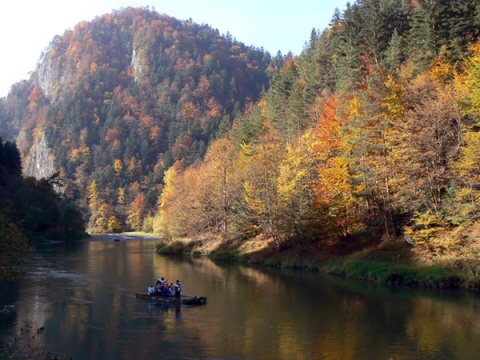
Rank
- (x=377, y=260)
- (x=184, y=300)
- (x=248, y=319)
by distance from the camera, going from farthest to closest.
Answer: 1. (x=377, y=260)
2. (x=184, y=300)
3. (x=248, y=319)

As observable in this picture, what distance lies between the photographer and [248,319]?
30.1 metres

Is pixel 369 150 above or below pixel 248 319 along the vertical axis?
above

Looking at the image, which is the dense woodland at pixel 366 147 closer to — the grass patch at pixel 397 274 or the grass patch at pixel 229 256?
the grass patch at pixel 397 274

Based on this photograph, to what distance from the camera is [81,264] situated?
59.6 meters

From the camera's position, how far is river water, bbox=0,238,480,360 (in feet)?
76.4

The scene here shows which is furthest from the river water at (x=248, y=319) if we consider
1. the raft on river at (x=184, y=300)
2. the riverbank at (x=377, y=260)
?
the riverbank at (x=377, y=260)

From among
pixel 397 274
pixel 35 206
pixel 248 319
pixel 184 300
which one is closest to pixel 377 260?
pixel 397 274

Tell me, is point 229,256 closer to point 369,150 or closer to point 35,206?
point 369,150

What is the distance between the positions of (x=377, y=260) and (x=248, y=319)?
20.1 meters

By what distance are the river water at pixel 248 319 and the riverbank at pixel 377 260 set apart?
2.04 meters

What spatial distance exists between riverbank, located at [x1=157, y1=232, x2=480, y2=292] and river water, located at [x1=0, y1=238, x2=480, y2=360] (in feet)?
6.69

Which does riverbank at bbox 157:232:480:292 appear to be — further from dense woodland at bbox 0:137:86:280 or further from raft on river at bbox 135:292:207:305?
dense woodland at bbox 0:137:86:280

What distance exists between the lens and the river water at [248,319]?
2328cm

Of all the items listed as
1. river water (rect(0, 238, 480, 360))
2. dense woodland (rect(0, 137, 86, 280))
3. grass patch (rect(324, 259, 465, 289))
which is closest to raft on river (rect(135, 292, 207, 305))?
river water (rect(0, 238, 480, 360))
